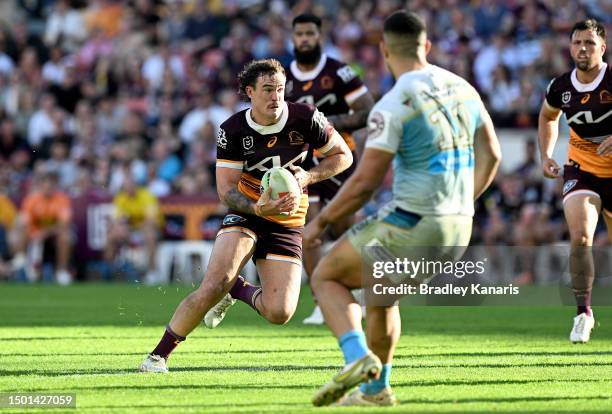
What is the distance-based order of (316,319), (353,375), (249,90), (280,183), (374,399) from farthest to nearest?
(316,319)
(249,90)
(280,183)
(374,399)
(353,375)

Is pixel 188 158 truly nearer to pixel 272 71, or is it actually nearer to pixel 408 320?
pixel 408 320

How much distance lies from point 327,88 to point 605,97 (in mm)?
3088

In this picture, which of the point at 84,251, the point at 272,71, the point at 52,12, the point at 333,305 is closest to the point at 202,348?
the point at 272,71

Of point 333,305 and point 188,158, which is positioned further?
point 188,158

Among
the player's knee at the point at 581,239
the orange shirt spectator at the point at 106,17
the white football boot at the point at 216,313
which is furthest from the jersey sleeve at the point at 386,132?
the orange shirt spectator at the point at 106,17

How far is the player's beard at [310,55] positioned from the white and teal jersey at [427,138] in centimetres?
605

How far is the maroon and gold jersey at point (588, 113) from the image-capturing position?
454 inches

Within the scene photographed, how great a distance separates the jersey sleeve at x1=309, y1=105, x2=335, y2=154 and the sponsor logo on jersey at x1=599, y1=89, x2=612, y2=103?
3158 mm

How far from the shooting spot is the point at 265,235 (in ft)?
31.4

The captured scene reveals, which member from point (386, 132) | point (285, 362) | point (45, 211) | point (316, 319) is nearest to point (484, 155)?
point (386, 132)

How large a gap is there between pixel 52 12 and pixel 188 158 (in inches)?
273

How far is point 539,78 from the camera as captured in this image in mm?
21766

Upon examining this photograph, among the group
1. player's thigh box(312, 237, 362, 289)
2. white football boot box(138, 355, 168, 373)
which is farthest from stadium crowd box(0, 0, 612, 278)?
player's thigh box(312, 237, 362, 289)

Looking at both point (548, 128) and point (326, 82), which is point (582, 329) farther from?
point (326, 82)
